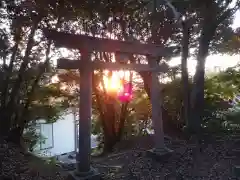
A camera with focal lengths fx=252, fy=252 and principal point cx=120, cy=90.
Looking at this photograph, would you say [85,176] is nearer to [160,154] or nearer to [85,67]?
[160,154]

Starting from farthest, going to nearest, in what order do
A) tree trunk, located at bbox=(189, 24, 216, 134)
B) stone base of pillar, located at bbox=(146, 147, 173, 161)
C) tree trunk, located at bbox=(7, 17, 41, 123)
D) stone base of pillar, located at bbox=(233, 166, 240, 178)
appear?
tree trunk, located at bbox=(7, 17, 41, 123) < tree trunk, located at bbox=(189, 24, 216, 134) < stone base of pillar, located at bbox=(146, 147, 173, 161) < stone base of pillar, located at bbox=(233, 166, 240, 178)

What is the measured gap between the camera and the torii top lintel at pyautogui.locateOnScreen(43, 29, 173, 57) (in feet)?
13.8

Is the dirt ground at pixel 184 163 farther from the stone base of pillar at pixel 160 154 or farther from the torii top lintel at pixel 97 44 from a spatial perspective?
the torii top lintel at pixel 97 44

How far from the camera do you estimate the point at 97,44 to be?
14.9 feet

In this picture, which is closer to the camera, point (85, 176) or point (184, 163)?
point (85, 176)

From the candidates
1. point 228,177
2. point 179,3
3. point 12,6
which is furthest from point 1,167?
point 179,3

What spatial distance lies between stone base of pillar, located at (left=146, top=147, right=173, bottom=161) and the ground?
0.28 ft

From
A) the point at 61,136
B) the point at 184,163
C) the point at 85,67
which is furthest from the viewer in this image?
the point at 61,136

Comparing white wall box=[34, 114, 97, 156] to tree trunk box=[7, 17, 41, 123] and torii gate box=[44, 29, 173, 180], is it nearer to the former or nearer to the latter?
tree trunk box=[7, 17, 41, 123]

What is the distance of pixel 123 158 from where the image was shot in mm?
5426

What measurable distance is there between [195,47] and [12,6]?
456 centimetres

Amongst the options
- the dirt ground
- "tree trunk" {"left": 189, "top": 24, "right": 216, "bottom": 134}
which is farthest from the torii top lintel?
the dirt ground

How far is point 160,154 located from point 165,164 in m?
0.22

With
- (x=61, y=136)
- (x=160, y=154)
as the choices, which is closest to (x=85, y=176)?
(x=160, y=154)
